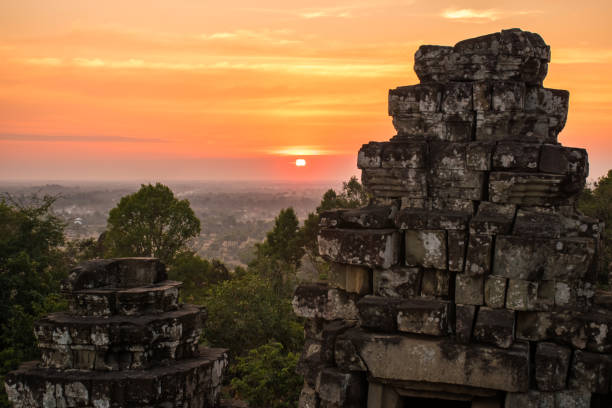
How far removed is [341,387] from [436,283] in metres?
1.59

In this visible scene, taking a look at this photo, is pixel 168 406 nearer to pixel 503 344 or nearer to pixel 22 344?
pixel 503 344

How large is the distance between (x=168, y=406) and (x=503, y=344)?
5.49m

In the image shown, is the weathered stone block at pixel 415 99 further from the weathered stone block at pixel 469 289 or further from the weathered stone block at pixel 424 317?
the weathered stone block at pixel 424 317

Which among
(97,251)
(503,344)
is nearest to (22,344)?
(503,344)

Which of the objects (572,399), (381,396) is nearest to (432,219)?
(381,396)

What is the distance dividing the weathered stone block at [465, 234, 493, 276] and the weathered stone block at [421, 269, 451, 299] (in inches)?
12.7

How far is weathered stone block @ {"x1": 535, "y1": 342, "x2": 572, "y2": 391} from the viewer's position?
6427mm

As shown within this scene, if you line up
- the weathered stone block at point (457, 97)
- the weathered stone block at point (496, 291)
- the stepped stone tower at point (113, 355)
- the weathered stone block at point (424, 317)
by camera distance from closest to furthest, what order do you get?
the weathered stone block at point (496, 291) < the weathered stone block at point (424, 317) < the weathered stone block at point (457, 97) < the stepped stone tower at point (113, 355)

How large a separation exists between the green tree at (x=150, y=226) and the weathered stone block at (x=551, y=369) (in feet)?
74.3

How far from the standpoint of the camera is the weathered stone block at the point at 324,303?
7.56m

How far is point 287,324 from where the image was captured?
20.4m

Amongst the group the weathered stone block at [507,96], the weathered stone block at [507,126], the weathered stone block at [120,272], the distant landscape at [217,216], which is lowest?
the distant landscape at [217,216]

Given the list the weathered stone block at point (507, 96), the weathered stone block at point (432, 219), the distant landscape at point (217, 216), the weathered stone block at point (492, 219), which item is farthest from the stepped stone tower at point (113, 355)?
the distant landscape at point (217, 216)

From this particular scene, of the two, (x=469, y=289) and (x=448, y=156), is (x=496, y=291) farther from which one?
(x=448, y=156)
